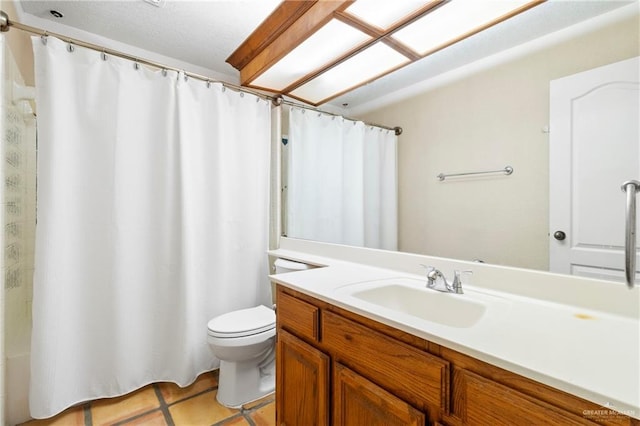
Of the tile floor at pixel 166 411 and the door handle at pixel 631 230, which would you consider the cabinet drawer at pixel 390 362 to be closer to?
the door handle at pixel 631 230

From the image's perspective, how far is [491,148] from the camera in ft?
3.85

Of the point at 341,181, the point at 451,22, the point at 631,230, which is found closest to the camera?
the point at 631,230

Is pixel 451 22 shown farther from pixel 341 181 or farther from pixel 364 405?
pixel 364 405

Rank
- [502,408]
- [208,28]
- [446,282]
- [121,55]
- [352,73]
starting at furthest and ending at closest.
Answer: [208,28]
[352,73]
[121,55]
[446,282]
[502,408]

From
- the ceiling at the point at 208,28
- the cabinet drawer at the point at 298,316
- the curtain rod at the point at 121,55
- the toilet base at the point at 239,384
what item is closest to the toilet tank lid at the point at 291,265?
the cabinet drawer at the point at 298,316

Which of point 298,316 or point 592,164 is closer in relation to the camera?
point 592,164

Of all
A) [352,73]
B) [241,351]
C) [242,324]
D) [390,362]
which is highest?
[352,73]

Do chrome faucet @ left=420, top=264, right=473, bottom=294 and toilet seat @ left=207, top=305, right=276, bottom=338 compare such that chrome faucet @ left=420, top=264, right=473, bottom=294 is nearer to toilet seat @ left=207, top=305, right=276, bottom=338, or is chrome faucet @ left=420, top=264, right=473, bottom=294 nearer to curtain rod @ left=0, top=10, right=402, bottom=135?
curtain rod @ left=0, top=10, right=402, bottom=135

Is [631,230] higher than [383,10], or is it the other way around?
[383,10]

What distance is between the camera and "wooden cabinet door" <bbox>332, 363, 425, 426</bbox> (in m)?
0.79

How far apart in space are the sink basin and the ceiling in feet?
3.41

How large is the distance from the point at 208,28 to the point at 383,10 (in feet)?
3.88

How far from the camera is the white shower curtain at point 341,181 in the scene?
5.25 ft

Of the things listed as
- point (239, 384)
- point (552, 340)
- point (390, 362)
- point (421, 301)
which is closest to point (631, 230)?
point (552, 340)
